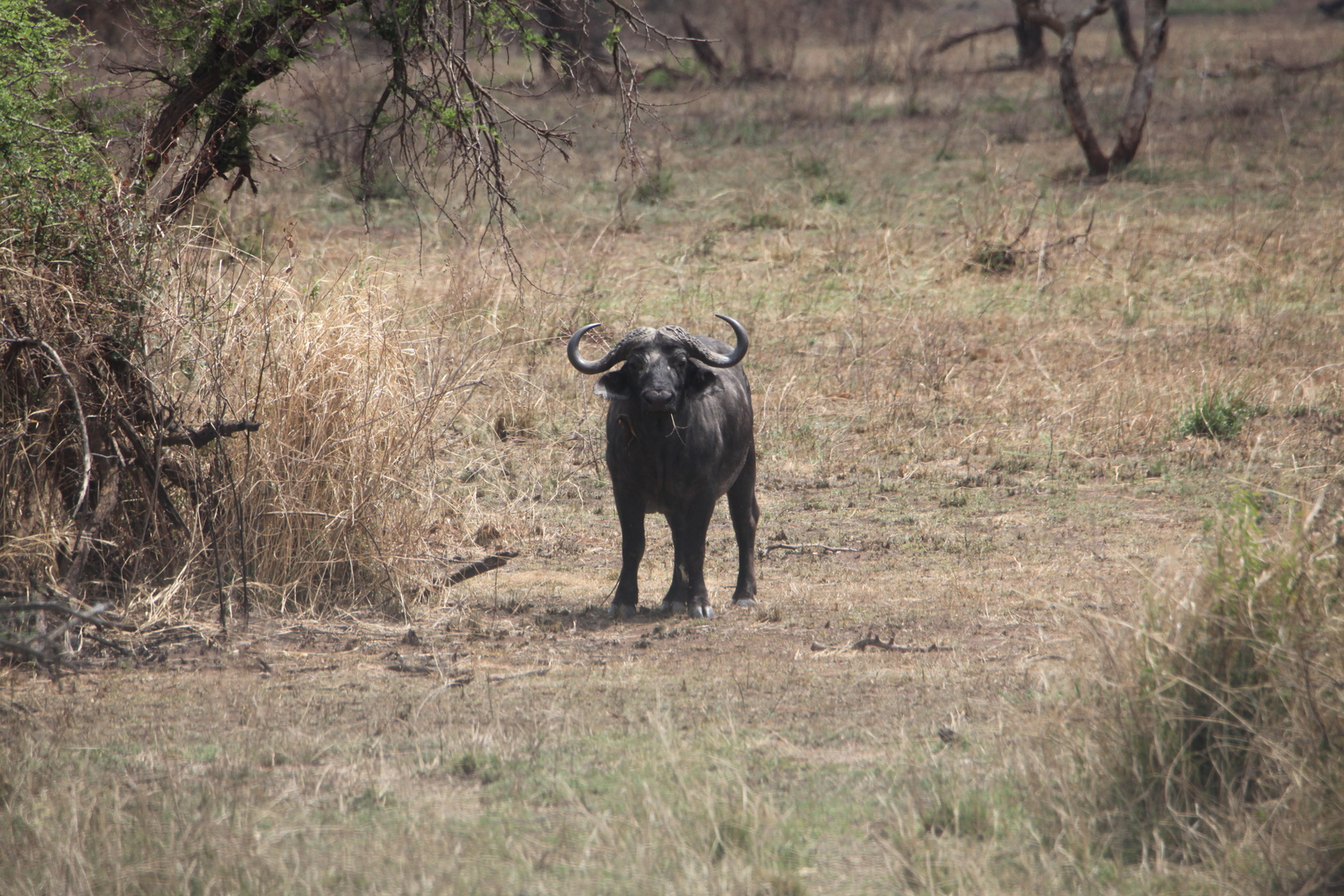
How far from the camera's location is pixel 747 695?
518 cm

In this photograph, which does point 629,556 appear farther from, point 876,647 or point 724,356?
point 876,647

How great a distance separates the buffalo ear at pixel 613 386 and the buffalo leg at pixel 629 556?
1.82ft

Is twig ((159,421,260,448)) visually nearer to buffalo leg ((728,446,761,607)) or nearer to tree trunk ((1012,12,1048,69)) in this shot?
buffalo leg ((728,446,761,607))

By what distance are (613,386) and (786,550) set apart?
6.44ft

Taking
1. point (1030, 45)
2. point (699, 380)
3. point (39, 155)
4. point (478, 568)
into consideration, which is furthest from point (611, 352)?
point (1030, 45)

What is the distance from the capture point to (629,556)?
6.54 meters

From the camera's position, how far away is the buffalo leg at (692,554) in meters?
6.51

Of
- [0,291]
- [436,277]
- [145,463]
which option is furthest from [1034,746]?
[436,277]

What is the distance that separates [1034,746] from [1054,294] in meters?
9.57

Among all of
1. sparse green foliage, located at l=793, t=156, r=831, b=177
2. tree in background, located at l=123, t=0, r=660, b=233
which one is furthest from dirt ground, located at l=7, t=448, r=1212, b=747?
sparse green foliage, located at l=793, t=156, r=831, b=177

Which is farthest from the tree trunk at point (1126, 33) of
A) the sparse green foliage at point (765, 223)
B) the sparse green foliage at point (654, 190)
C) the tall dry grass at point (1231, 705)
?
the tall dry grass at point (1231, 705)

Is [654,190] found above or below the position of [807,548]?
above

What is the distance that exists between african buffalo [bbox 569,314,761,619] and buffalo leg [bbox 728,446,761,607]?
0.15 ft

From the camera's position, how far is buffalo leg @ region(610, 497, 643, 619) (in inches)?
257
